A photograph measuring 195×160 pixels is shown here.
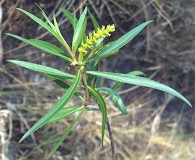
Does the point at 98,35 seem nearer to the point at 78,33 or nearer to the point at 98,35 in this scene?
the point at 98,35

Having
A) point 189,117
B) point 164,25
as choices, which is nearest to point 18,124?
point 164,25

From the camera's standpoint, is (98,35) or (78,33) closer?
(98,35)

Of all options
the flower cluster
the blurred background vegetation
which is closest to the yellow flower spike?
the flower cluster

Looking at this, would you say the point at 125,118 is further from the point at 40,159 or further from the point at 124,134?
the point at 40,159

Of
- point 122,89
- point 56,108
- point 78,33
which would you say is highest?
point 78,33

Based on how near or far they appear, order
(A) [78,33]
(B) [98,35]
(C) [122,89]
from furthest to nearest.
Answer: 1. (C) [122,89]
2. (A) [78,33]
3. (B) [98,35]

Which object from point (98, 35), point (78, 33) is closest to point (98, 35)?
point (98, 35)

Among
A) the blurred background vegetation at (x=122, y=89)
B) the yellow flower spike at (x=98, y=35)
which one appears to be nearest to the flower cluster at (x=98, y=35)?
the yellow flower spike at (x=98, y=35)

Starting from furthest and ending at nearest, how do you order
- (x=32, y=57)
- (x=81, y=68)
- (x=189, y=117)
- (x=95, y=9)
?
(x=189, y=117)
(x=32, y=57)
(x=95, y=9)
(x=81, y=68)
